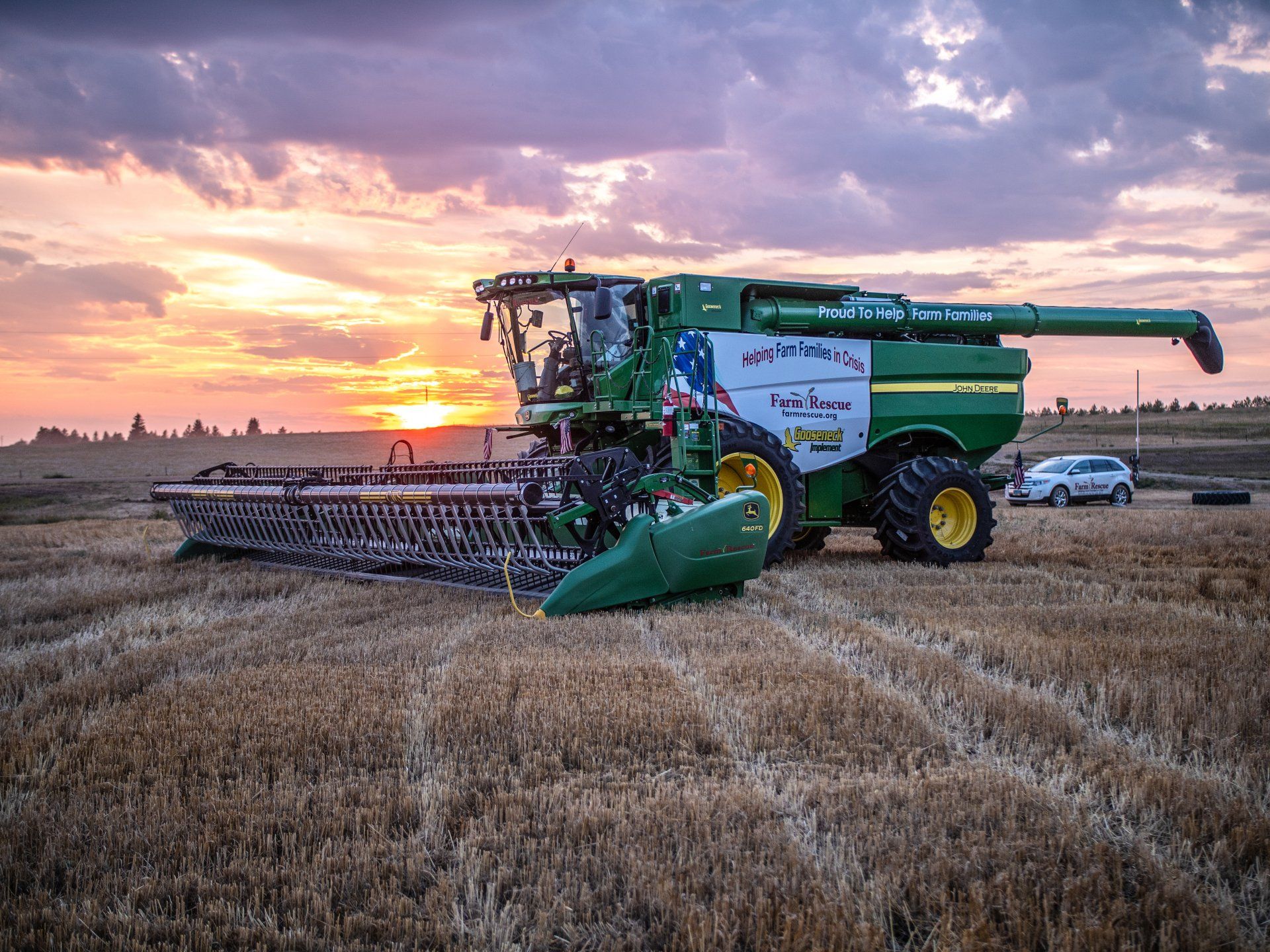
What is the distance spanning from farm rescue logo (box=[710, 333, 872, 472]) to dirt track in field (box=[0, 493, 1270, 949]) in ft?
11.7

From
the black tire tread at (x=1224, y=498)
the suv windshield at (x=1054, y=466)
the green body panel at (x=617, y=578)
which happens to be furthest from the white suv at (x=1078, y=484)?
the green body panel at (x=617, y=578)

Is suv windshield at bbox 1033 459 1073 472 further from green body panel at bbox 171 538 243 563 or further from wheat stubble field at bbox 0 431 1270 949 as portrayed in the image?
green body panel at bbox 171 538 243 563

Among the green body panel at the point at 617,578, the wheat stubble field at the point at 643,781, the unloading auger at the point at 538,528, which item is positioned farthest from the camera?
the unloading auger at the point at 538,528

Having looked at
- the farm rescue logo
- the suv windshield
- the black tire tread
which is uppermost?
the farm rescue logo

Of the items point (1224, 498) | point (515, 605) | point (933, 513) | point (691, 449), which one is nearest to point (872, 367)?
point (933, 513)

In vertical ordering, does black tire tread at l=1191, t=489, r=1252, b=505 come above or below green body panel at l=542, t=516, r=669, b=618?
below

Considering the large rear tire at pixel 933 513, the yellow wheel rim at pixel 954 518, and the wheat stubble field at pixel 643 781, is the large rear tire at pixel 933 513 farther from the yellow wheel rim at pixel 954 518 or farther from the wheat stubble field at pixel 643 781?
the wheat stubble field at pixel 643 781

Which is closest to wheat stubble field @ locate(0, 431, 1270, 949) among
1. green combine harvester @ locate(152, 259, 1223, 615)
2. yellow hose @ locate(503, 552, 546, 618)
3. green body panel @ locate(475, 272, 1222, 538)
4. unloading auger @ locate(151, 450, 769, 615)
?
yellow hose @ locate(503, 552, 546, 618)

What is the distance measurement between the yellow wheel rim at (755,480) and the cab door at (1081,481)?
1859 cm

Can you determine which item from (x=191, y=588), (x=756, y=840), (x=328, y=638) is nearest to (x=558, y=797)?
(x=756, y=840)

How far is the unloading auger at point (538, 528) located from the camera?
6.91 metres

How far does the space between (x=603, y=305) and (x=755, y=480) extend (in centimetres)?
254

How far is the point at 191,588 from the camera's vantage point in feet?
28.7

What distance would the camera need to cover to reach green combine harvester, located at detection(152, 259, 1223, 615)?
24.4 ft
